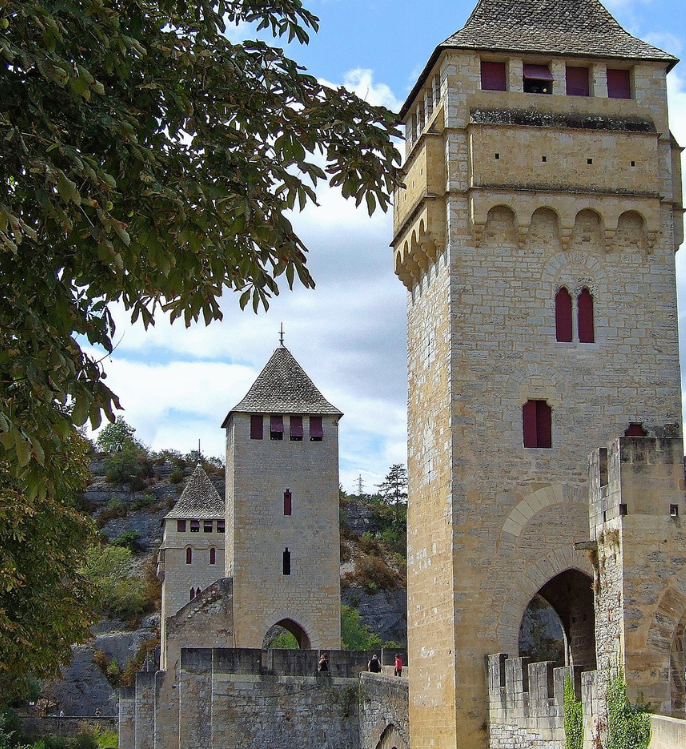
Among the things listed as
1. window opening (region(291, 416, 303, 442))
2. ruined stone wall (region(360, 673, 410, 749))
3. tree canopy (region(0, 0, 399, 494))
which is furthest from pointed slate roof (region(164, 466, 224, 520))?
tree canopy (region(0, 0, 399, 494))

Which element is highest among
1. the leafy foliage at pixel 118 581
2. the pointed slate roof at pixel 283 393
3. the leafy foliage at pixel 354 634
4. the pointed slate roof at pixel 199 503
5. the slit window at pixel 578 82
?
the slit window at pixel 578 82

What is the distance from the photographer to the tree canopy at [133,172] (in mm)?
7430

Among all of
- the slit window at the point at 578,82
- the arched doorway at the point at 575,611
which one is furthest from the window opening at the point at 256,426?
the slit window at the point at 578,82

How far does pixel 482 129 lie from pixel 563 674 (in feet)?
30.8

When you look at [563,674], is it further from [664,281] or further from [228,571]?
[228,571]

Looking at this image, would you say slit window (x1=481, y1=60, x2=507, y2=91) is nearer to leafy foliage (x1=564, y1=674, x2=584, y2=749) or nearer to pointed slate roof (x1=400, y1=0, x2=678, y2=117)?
pointed slate roof (x1=400, y1=0, x2=678, y2=117)

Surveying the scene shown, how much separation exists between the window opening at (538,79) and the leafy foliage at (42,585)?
9950mm

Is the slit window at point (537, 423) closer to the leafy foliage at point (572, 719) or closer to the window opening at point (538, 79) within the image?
the leafy foliage at point (572, 719)

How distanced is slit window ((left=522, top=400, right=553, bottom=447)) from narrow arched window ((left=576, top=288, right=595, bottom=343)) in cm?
137

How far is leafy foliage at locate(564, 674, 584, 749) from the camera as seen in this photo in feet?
52.6

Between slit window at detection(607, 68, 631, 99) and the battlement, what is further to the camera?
slit window at detection(607, 68, 631, 99)

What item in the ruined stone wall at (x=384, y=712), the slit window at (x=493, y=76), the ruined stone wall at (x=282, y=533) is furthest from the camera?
the ruined stone wall at (x=282, y=533)

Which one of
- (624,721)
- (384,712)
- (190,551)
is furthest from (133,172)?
(190,551)

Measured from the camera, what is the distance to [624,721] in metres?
14.4
